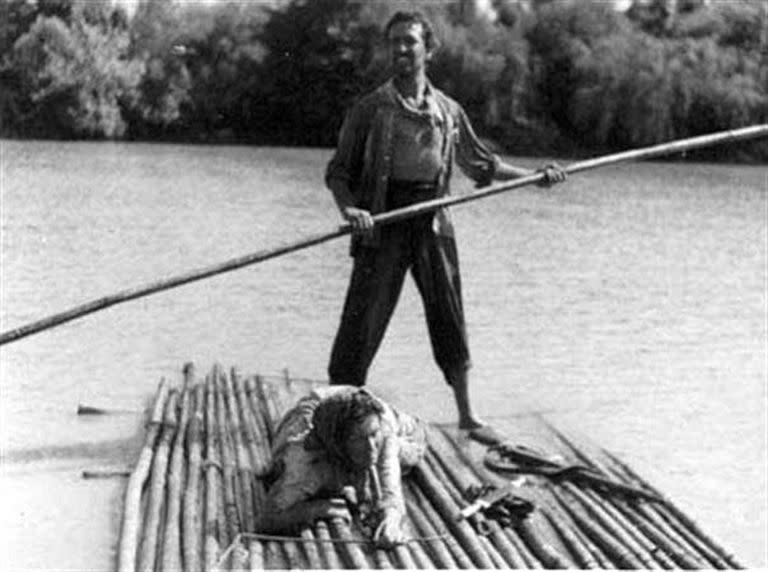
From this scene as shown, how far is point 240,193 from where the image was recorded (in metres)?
20.5

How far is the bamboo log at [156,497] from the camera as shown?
14.3 ft

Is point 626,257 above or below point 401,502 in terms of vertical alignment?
below

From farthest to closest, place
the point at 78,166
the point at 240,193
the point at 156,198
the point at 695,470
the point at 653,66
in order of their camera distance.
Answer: the point at 653,66, the point at 78,166, the point at 240,193, the point at 156,198, the point at 695,470

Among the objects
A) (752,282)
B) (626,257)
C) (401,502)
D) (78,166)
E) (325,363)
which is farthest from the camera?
(78,166)

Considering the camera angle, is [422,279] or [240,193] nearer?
[422,279]

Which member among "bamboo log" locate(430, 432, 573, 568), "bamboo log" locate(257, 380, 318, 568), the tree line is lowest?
the tree line

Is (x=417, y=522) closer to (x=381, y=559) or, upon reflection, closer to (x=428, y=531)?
(x=428, y=531)

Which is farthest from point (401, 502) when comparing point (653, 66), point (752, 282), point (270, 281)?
point (653, 66)

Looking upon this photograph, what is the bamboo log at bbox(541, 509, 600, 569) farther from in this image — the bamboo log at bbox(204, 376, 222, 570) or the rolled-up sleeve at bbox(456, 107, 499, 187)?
the rolled-up sleeve at bbox(456, 107, 499, 187)

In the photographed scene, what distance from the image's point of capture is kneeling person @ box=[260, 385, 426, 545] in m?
4.58

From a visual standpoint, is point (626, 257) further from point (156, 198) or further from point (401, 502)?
point (401, 502)

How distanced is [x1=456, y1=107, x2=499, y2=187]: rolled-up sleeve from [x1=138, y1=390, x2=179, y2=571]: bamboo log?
5.74 feet

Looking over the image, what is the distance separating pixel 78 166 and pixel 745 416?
17536 millimetres

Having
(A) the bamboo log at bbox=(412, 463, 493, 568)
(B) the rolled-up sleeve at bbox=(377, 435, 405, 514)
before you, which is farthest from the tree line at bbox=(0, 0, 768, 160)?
(B) the rolled-up sleeve at bbox=(377, 435, 405, 514)
